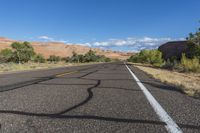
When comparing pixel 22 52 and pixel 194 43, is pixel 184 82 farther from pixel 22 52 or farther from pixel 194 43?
pixel 22 52

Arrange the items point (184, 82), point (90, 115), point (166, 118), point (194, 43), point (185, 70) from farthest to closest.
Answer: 1. point (194, 43)
2. point (185, 70)
3. point (184, 82)
4. point (90, 115)
5. point (166, 118)

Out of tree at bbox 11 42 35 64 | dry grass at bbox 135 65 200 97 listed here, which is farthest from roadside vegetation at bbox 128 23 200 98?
tree at bbox 11 42 35 64

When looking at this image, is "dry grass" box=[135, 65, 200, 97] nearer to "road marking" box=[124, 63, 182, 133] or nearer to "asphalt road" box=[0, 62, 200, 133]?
"asphalt road" box=[0, 62, 200, 133]

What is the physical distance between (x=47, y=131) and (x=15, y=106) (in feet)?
7.94

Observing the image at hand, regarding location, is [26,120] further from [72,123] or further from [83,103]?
[83,103]

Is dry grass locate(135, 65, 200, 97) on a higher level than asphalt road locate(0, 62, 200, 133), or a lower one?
lower

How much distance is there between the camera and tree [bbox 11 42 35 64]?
73.1m

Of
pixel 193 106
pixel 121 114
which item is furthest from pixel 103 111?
pixel 193 106

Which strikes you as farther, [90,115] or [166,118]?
[90,115]

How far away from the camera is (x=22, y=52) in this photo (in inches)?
2972

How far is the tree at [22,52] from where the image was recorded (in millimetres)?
73062

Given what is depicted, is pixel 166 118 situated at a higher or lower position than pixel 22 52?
lower

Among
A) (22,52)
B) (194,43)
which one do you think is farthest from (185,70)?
(22,52)

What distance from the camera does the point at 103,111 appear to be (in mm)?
5977
